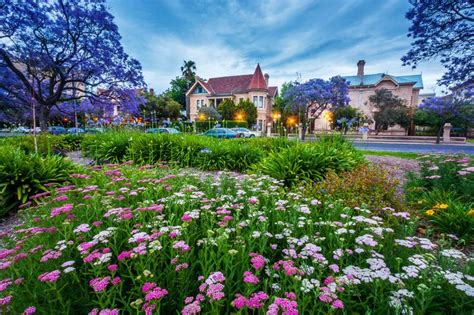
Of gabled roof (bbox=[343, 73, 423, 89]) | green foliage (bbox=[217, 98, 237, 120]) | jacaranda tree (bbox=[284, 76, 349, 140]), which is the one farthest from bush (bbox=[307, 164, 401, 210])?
gabled roof (bbox=[343, 73, 423, 89])

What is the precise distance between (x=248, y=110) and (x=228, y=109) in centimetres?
310

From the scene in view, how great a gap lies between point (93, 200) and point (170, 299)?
5.39 ft

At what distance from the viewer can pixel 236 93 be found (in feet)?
119

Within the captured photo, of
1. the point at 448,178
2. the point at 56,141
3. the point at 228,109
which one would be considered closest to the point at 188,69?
the point at 228,109

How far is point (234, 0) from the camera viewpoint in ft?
43.3

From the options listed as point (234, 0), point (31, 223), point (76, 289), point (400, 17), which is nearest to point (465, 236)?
point (76, 289)

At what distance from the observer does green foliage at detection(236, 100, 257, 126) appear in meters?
33.1

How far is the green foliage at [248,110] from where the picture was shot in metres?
33.1

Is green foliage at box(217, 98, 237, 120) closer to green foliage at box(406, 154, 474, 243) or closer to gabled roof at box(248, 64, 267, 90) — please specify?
gabled roof at box(248, 64, 267, 90)

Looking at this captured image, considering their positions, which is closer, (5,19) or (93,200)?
(93,200)

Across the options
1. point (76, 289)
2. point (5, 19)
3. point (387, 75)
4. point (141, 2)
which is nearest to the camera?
point (76, 289)

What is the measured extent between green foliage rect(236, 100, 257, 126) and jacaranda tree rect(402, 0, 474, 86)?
77.6 ft

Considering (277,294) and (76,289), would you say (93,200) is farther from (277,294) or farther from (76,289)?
(277,294)

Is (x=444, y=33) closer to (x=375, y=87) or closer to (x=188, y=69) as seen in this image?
(x=375, y=87)
